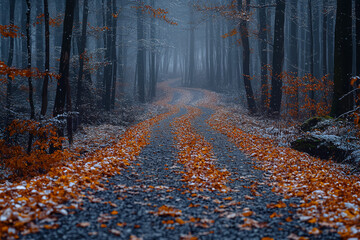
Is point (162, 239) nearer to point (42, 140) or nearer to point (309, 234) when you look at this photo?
point (309, 234)

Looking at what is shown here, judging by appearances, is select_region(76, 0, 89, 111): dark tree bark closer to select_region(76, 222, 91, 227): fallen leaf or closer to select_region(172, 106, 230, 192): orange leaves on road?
select_region(172, 106, 230, 192): orange leaves on road

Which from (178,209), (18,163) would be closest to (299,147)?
(178,209)

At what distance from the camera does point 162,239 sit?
3488 millimetres

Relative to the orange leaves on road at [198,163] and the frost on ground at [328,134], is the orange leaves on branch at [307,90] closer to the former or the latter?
the frost on ground at [328,134]

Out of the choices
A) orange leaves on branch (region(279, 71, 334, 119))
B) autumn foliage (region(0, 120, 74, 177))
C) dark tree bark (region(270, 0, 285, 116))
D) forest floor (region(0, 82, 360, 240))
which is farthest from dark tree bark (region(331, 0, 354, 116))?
autumn foliage (region(0, 120, 74, 177))

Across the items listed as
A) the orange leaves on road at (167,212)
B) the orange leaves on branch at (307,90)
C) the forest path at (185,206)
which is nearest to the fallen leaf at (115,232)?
the forest path at (185,206)

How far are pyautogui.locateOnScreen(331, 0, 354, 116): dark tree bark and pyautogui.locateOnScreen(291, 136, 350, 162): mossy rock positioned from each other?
220 cm

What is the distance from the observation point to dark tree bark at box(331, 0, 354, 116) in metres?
9.77

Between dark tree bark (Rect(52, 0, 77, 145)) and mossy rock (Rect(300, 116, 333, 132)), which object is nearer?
dark tree bark (Rect(52, 0, 77, 145))

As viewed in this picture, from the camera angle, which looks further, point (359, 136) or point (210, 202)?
point (359, 136)

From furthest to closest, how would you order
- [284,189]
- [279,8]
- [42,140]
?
1. [279,8]
2. [42,140]
3. [284,189]

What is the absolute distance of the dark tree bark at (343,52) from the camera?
384 inches

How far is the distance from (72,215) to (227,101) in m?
26.0

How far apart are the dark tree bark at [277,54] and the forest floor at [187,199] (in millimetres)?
7852
